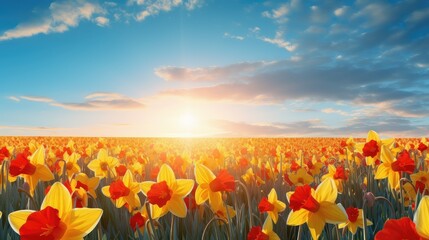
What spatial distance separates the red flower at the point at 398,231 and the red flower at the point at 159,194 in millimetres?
1813

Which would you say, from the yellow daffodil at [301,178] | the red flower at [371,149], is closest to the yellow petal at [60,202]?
the red flower at [371,149]

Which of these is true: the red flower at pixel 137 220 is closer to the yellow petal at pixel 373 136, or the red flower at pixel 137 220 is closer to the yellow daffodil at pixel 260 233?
the yellow daffodil at pixel 260 233

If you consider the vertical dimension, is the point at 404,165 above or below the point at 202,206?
above

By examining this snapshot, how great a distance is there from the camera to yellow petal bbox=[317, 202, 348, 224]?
2.41 metres

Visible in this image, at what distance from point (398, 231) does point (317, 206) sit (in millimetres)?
1170

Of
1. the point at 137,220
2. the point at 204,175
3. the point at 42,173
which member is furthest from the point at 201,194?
the point at 42,173

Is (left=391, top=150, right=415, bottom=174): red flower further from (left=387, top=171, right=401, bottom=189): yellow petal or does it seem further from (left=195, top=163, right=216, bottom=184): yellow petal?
(left=195, top=163, right=216, bottom=184): yellow petal

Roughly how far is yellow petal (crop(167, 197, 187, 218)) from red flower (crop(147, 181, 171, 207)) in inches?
4.2

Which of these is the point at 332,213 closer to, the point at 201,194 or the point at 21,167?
the point at 201,194

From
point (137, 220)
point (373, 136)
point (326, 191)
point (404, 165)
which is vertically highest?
point (373, 136)

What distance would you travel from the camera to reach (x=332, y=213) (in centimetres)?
245

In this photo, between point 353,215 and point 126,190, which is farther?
point 126,190

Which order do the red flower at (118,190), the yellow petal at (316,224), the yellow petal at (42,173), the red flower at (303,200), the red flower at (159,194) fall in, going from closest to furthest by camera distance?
the red flower at (303,200)
the yellow petal at (316,224)
the red flower at (159,194)
the red flower at (118,190)
the yellow petal at (42,173)

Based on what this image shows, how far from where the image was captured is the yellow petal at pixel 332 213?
7.90ft
